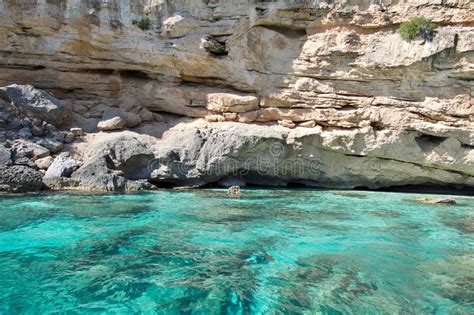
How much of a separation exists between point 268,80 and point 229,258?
8776mm

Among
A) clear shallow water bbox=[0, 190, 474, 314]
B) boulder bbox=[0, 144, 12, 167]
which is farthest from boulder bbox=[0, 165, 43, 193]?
clear shallow water bbox=[0, 190, 474, 314]

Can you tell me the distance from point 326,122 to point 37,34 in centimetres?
978

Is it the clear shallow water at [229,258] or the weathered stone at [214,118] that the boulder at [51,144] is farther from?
the weathered stone at [214,118]

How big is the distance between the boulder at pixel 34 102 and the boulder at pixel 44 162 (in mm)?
1927

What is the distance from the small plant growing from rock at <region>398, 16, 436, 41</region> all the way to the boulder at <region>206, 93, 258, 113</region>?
4.86m

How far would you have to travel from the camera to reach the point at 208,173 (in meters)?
11.6

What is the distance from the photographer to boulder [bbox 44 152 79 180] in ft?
33.7

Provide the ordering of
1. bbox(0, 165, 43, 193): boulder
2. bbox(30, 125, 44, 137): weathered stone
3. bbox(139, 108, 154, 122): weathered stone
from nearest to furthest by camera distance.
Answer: bbox(0, 165, 43, 193): boulder → bbox(30, 125, 44, 137): weathered stone → bbox(139, 108, 154, 122): weathered stone

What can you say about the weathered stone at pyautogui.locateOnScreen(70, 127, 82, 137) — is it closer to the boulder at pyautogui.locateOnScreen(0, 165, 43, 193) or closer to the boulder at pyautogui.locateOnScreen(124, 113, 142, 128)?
the boulder at pyautogui.locateOnScreen(124, 113, 142, 128)

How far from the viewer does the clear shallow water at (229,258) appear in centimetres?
389

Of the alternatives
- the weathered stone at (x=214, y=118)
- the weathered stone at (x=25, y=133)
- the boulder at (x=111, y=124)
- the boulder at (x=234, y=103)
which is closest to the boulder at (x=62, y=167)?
the weathered stone at (x=25, y=133)

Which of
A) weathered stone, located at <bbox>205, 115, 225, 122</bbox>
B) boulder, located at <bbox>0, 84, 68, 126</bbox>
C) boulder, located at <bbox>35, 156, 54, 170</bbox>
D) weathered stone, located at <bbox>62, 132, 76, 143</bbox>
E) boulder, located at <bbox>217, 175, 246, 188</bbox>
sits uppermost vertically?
boulder, located at <bbox>0, 84, 68, 126</bbox>

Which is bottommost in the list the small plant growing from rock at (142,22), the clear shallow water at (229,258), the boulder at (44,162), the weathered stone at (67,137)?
the clear shallow water at (229,258)

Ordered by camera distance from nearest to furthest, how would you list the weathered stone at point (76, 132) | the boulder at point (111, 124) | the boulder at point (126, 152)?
the boulder at point (126, 152)
the weathered stone at point (76, 132)
the boulder at point (111, 124)
